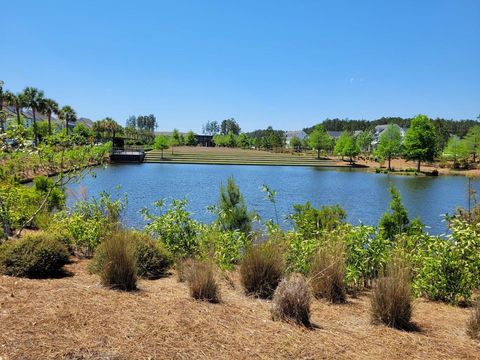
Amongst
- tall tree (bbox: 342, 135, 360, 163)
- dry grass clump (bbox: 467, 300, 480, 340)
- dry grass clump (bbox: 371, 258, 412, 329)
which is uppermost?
tall tree (bbox: 342, 135, 360, 163)

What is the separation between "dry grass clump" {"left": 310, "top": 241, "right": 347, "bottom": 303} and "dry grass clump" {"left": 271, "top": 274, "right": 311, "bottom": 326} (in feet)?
4.16

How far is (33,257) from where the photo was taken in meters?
6.65

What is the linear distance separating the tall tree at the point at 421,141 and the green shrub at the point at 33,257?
2565 inches

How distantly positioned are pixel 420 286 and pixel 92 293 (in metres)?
5.02

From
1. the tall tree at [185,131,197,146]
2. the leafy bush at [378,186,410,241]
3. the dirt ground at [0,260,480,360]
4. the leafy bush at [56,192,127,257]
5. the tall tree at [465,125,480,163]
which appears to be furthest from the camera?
the tall tree at [185,131,197,146]

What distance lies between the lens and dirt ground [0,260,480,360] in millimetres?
3863

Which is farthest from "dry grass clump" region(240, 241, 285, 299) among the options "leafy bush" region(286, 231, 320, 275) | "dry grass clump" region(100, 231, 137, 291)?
"dry grass clump" region(100, 231, 137, 291)

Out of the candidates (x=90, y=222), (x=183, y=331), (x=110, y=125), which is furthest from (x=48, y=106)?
(x=183, y=331)

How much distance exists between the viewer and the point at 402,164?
76.1 meters

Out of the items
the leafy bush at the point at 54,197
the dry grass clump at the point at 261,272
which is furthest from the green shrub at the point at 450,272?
the leafy bush at the point at 54,197

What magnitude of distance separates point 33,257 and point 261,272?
3.62 m

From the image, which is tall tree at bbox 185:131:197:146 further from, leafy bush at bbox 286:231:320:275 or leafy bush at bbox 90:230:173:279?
leafy bush at bbox 286:231:320:275

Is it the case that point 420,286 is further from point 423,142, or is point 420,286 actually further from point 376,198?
point 423,142

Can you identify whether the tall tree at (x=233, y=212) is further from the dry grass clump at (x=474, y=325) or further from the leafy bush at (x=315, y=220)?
the dry grass clump at (x=474, y=325)
